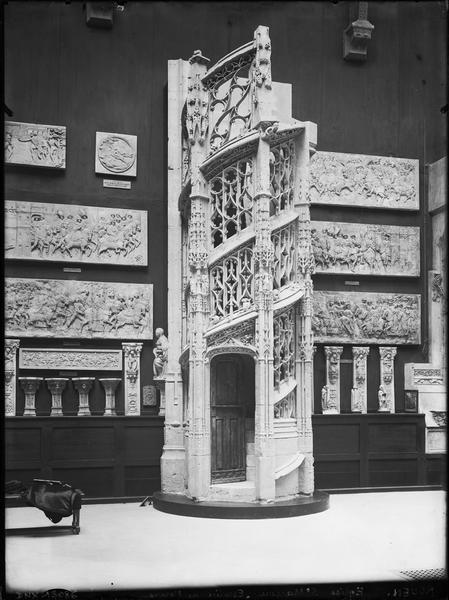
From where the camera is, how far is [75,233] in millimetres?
12938

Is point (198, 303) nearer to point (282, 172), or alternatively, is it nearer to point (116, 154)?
point (282, 172)

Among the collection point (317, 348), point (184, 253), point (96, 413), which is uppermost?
point (184, 253)

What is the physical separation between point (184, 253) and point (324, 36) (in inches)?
176

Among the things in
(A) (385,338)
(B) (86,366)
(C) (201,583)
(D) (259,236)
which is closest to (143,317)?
(B) (86,366)

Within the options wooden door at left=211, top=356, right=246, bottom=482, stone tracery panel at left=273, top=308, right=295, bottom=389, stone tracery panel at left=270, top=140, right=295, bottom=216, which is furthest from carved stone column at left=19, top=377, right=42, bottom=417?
stone tracery panel at left=270, top=140, right=295, bottom=216

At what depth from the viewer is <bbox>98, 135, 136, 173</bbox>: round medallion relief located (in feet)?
42.7

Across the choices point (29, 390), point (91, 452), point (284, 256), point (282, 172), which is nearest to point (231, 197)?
point (282, 172)

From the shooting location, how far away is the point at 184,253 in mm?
12969

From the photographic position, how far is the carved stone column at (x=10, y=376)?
1235 cm

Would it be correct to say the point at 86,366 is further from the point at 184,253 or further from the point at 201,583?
the point at 201,583

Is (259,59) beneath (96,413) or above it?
above

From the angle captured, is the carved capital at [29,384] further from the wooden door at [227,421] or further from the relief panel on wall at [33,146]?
the relief panel on wall at [33,146]

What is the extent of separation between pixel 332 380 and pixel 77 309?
4.47 meters

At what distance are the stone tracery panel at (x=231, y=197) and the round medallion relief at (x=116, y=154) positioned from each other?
194 cm
